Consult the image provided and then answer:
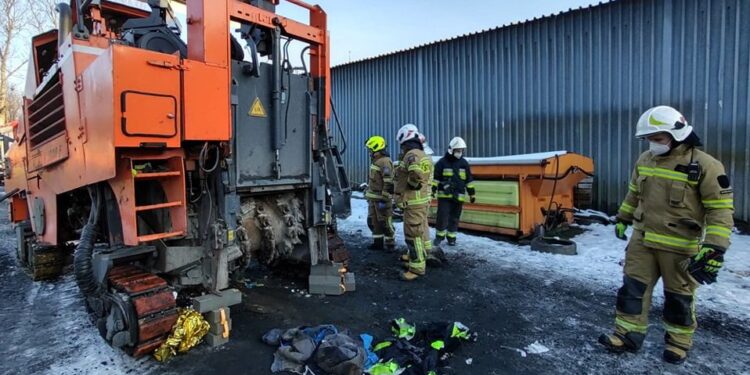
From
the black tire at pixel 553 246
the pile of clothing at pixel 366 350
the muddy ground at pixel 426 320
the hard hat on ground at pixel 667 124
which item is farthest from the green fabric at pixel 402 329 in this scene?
the black tire at pixel 553 246

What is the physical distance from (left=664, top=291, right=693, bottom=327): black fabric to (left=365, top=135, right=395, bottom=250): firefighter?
431 centimetres

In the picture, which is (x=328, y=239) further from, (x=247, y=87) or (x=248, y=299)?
(x=247, y=87)

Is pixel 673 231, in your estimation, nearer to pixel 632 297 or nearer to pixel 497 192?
pixel 632 297

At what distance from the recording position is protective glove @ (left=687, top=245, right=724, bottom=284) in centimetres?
298

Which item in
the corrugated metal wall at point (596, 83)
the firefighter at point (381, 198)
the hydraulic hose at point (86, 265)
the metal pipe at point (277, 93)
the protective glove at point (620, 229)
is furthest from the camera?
the corrugated metal wall at point (596, 83)

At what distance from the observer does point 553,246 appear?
21.7 feet

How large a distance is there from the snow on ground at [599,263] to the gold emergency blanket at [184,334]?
3882mm

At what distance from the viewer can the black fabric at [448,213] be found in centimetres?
720

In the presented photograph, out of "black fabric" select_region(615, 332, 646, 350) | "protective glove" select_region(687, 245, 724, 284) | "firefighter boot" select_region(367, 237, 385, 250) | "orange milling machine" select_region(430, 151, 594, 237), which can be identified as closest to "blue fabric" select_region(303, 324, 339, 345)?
"black fabric" select_region(615, 332, 646, 350)

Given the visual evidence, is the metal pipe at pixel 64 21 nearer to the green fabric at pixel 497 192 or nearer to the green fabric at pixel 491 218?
the green fabric at pixel 497 192

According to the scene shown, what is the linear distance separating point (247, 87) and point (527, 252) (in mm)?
4763

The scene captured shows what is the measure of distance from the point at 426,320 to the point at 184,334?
209 cm

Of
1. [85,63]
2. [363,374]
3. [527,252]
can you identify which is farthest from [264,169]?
[527,252]

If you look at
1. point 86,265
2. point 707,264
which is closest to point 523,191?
point 707,264
